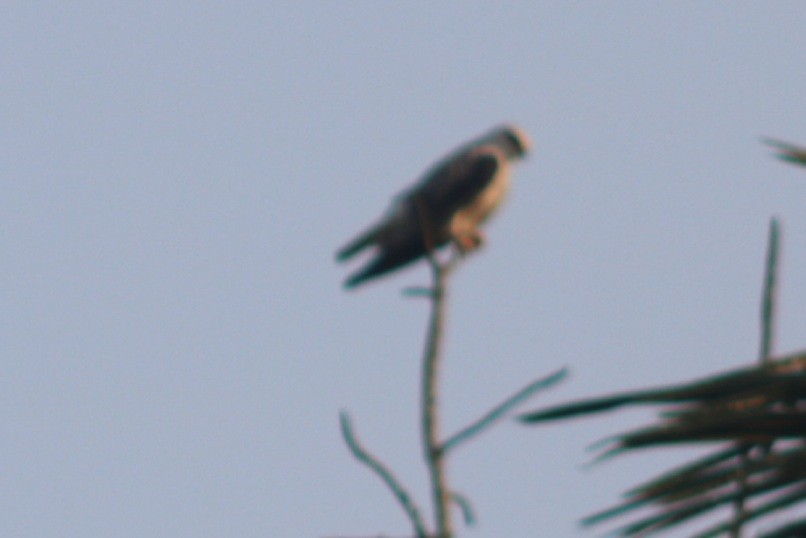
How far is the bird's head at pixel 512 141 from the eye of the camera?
8.04m

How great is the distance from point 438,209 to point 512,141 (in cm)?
154

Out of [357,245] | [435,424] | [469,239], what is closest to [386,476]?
[435,424]

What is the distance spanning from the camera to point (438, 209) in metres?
6.70

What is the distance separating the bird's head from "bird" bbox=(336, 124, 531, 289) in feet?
2.36

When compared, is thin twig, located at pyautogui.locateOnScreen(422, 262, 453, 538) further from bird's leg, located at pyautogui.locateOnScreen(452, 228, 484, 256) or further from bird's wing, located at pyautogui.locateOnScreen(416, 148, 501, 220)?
bird's wing, located at pyautogui.locateOnScreen(416, 148, 501, 220)

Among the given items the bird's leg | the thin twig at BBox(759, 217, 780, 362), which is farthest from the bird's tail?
the thin twig at BBox(759, 217, 780, 362)

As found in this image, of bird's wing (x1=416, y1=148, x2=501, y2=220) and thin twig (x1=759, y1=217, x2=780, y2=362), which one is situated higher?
bird's wing (x1=416, y1=148, x2=501, y2=220)

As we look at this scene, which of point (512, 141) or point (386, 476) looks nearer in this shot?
point (386, 476)

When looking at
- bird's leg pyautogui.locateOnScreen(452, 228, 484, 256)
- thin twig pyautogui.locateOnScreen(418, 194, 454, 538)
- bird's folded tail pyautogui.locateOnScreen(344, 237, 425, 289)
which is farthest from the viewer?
bird's folded tail pyautogui.locateOnScreen(344, 237, 425, 289)

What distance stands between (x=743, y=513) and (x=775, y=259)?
715mm

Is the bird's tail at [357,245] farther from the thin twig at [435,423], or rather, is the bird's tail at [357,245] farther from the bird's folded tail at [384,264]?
the thin twig at [435,423]

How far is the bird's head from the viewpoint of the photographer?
804 cm

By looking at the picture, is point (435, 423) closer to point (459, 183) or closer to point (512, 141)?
point (459, 183)

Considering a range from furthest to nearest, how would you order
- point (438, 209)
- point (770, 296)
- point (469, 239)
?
point (438, 209)
point (469, 239)
point (770, 296)
